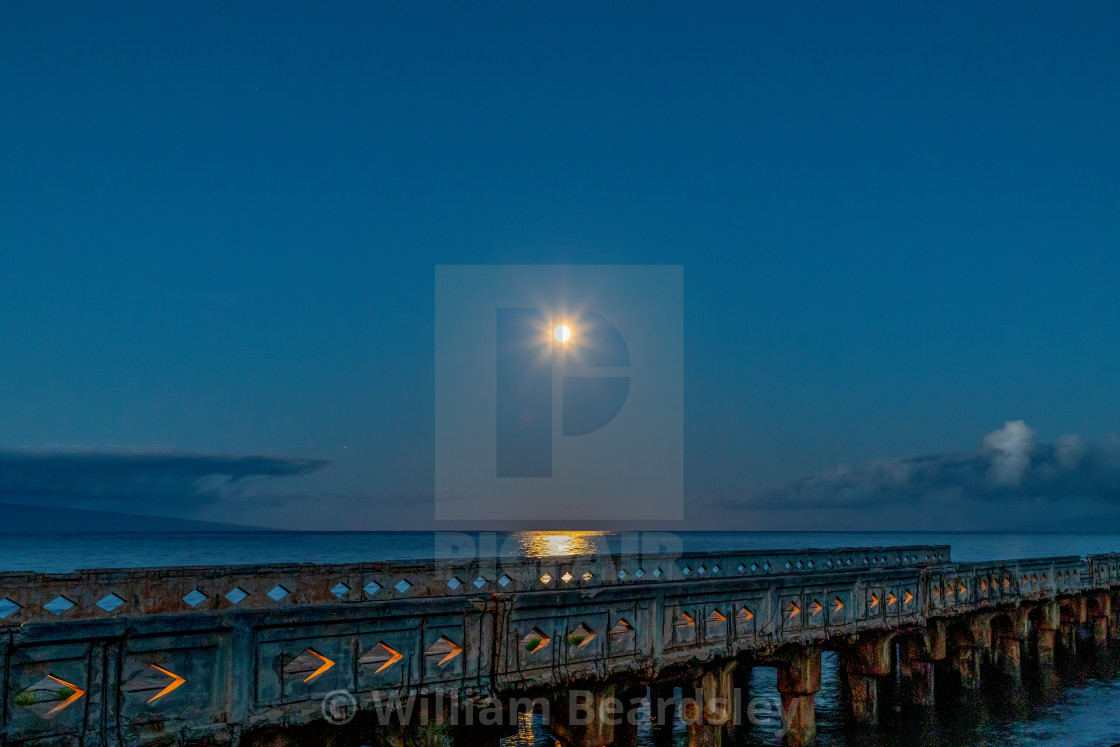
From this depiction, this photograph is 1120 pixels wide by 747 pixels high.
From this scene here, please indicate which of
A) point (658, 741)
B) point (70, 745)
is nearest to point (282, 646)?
point (70, 745)

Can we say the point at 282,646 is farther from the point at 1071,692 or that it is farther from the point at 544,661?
Answer: the point at 1071,692

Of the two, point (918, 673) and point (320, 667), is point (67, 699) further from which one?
point (918, 673)

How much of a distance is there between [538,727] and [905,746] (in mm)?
10828

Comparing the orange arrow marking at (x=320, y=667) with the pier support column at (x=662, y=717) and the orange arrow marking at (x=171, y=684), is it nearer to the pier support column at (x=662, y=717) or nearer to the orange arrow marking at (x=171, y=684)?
the orange arrow marking at (x=171, y=684)

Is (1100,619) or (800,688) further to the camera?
(1100,619)

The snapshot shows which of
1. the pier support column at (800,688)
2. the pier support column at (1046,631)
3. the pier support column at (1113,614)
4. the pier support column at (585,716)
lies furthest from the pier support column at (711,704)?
the pier support column at (1113,614)

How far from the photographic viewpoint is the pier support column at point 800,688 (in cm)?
1931

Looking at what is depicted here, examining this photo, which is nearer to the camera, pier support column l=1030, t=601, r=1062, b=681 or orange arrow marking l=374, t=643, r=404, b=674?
orange arrow marking l=374, t=643, r=404, b=674

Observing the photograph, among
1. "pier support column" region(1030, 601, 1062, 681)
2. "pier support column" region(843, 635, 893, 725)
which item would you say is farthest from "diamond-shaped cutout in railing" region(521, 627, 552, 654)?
"pier support column" region(1030, 601, 1062, 681)

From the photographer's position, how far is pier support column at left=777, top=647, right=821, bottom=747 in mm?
19312

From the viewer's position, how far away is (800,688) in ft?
64.2

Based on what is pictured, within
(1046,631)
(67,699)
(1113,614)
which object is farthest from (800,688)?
Result: (1113,614)

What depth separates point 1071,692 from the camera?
31.7m

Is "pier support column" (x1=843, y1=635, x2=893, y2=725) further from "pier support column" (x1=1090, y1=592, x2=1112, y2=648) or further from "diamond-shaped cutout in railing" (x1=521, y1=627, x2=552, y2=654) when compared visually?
"pier support column" (x1=1090, y1=592, x2=1112, y2=648)
